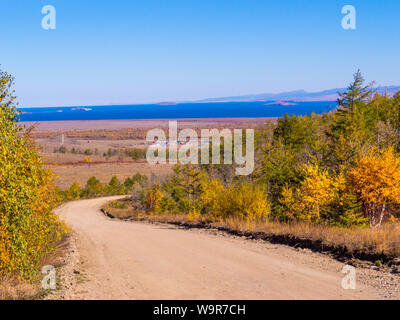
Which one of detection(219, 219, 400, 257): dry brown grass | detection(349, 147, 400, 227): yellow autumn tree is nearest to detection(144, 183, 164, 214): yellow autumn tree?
detection(349, 147, 400, 227): yellow autumn tree

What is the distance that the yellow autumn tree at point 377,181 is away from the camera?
19.1 metres

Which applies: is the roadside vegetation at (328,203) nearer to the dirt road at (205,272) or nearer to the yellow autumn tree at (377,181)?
the yellow autumn tree at (377,181)

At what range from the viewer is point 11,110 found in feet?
32.2

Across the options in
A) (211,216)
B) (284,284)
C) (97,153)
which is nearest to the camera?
(284,284)

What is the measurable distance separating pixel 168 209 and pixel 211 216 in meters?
17.1

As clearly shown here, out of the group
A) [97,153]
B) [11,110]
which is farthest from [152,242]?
[97,153]

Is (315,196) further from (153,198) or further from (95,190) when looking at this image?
(95,190)

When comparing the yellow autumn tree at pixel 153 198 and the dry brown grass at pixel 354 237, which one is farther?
the yellow autumn tree at pixel 153 198

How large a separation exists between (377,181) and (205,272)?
1201 cm

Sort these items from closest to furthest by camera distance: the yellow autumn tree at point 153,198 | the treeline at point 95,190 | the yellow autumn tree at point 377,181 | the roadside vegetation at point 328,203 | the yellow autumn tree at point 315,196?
the roadside vegetation at point 328,203
the yellow autumn tree at point 377,181
the yellow autumn tree at point 315,196
the yellow autumn tree at point 153,198
the treeline at point 95,190

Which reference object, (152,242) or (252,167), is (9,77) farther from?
(252,167)

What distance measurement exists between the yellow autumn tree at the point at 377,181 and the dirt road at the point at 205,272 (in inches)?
291
